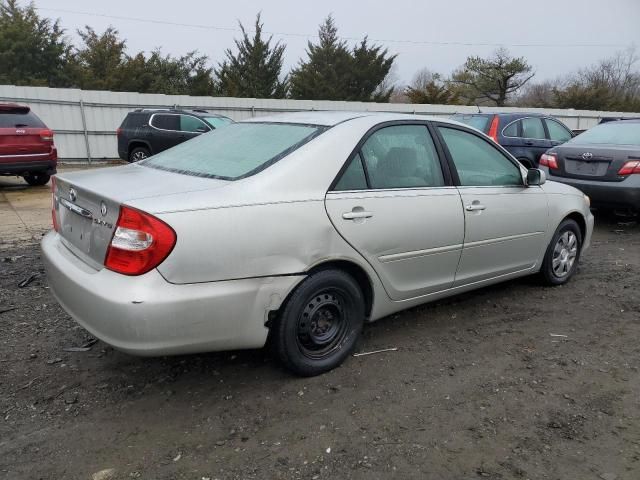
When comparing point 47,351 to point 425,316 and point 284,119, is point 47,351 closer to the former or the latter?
point 284,119

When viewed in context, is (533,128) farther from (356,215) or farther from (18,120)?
(18,120)

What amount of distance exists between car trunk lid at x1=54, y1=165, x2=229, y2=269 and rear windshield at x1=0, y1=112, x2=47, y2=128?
23.8 ft

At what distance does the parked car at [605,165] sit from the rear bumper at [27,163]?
28.4 feet

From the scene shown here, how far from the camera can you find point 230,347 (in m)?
2.71

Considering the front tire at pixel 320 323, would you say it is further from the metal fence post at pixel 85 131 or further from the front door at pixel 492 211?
the metal fence post at pixel 85 131

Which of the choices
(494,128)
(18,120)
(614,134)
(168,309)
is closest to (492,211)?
(168,309)

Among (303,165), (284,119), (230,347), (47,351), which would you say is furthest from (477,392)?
(47,351)

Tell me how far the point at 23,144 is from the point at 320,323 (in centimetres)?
849

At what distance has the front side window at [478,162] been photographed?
3783 mm

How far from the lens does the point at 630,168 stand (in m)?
6.66

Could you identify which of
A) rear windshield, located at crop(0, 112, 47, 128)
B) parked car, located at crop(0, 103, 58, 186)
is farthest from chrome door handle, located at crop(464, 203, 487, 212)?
rear windshield, located at crop(0, 112, 47, 128)

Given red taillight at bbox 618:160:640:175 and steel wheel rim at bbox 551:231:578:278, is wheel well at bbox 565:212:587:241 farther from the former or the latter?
red taillight at bbox 618:160:640:175

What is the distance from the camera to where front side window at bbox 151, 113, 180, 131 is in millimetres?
12836

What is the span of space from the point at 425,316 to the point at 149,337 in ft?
7.63
